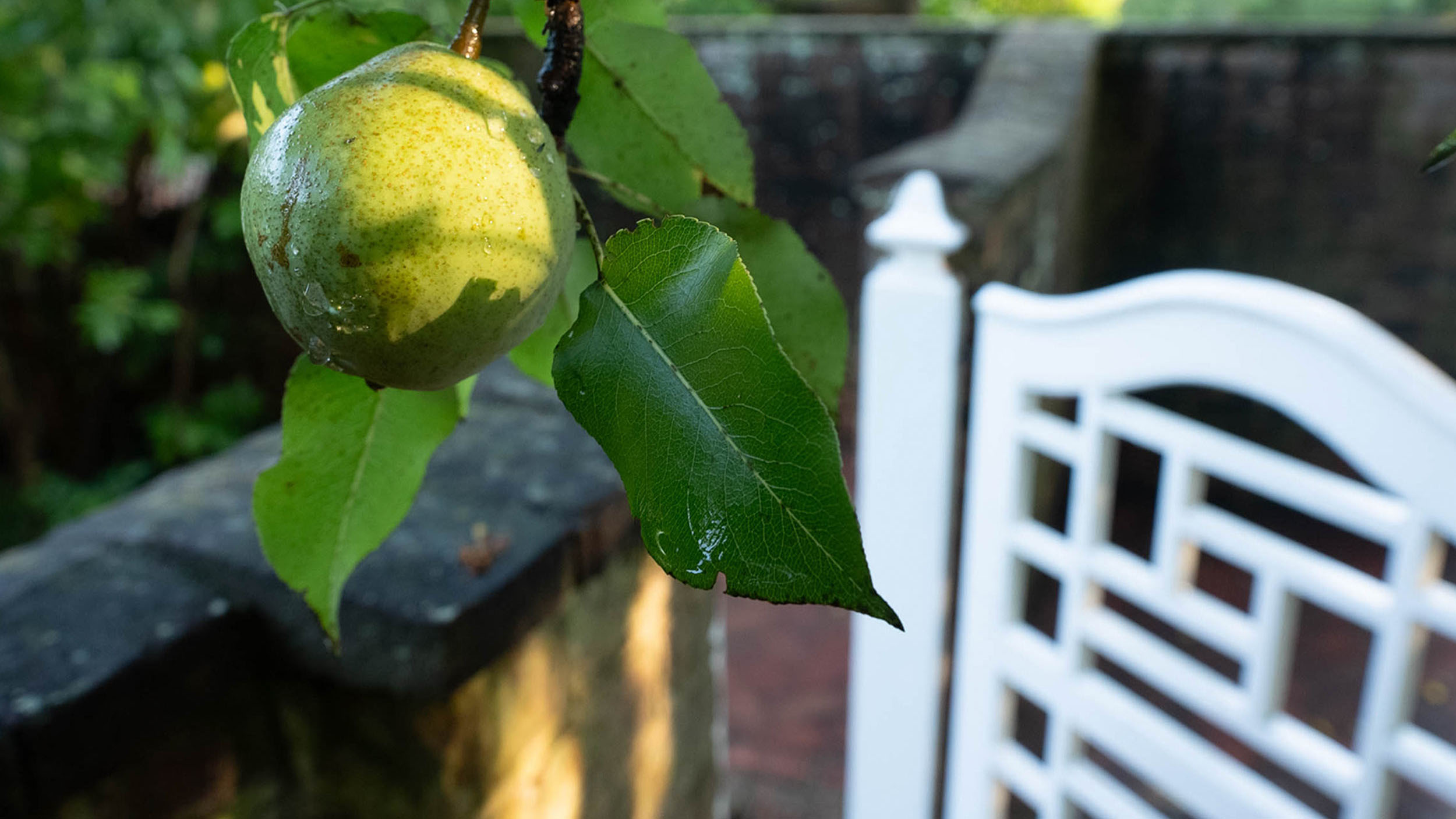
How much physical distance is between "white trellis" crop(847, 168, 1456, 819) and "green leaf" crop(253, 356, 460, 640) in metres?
1.05

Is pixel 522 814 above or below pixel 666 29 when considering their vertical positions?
below

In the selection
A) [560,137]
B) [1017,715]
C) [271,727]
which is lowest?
[1017,715]

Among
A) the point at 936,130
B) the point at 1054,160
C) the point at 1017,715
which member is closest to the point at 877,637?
the point at 1017,715

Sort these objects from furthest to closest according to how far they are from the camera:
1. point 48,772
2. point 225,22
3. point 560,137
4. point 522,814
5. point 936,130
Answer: point 936,130 < point 225,22 < point 522,814 < point 48,772 < point 560,137

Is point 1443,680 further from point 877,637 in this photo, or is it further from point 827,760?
point 877,637

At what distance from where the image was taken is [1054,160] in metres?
3.25

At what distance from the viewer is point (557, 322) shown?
0.36m

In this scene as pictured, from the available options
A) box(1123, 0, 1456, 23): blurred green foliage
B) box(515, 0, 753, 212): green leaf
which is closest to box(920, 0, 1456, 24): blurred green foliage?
box(1123, 0, 1456, 23): blurred green foliage

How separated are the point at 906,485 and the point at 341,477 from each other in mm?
1496

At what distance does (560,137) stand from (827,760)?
9.89 ft

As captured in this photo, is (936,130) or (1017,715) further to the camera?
(936,130)

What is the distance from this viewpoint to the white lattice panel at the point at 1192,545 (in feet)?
3.78

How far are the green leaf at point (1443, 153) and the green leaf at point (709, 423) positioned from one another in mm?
176

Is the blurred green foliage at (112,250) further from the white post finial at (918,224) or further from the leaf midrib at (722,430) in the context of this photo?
the leaf midrib at (722,430)
